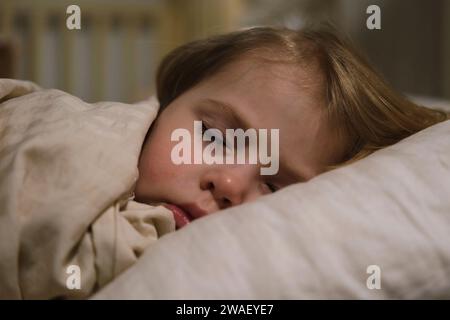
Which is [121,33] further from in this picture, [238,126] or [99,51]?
[238,126]

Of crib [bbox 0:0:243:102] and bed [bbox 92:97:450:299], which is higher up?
crib [bbox 0:0:243:102]

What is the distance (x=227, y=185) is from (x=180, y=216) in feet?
0.21

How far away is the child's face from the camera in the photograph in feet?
1.88

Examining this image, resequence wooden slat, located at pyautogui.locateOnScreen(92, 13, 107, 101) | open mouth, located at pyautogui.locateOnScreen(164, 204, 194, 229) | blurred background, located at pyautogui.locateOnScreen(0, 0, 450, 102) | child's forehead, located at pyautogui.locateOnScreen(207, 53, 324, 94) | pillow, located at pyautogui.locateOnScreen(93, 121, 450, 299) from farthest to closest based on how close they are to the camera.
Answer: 1. wooden slat, located at pyautogui.locateOnScreen(92, 13, 107, 101)
2. blurred background, located at pyautogui.locateOnScreen(0, 0, 450, 102)
3. child's forehead, located at pyautogui.locateOnScreen(207, 53, 324, 94)
4. open mouth, located at pyautogui.locateOnScreen(164, 204, 194, 229)
5. pillow, located at pyautogui.locateOnScreen(93, 121, 450, 299)

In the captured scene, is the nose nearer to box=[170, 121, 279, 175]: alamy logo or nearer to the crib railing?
box=[170, 121, 279, 175]: alamy logo

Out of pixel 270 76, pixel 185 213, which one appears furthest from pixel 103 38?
pixel 185 213

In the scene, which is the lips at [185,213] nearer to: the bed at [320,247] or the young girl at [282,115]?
the young girl at [282,115]

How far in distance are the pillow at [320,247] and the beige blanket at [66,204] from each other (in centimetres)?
5

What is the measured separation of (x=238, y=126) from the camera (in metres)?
0.65

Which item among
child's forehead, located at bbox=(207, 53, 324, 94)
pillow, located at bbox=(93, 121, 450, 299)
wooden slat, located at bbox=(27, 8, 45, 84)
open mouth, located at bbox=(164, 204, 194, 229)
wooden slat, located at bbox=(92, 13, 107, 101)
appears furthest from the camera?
wooden slat, located at bbox=(92, 13, 107, 101)

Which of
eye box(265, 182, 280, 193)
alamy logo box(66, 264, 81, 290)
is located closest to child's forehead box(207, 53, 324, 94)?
eye box(265, 182, 280, 193)

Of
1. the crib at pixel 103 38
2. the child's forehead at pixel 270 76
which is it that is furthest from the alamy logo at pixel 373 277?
the crib at pixel 103 38

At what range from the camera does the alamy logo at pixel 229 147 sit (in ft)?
2.02

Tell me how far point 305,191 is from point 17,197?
250mm
